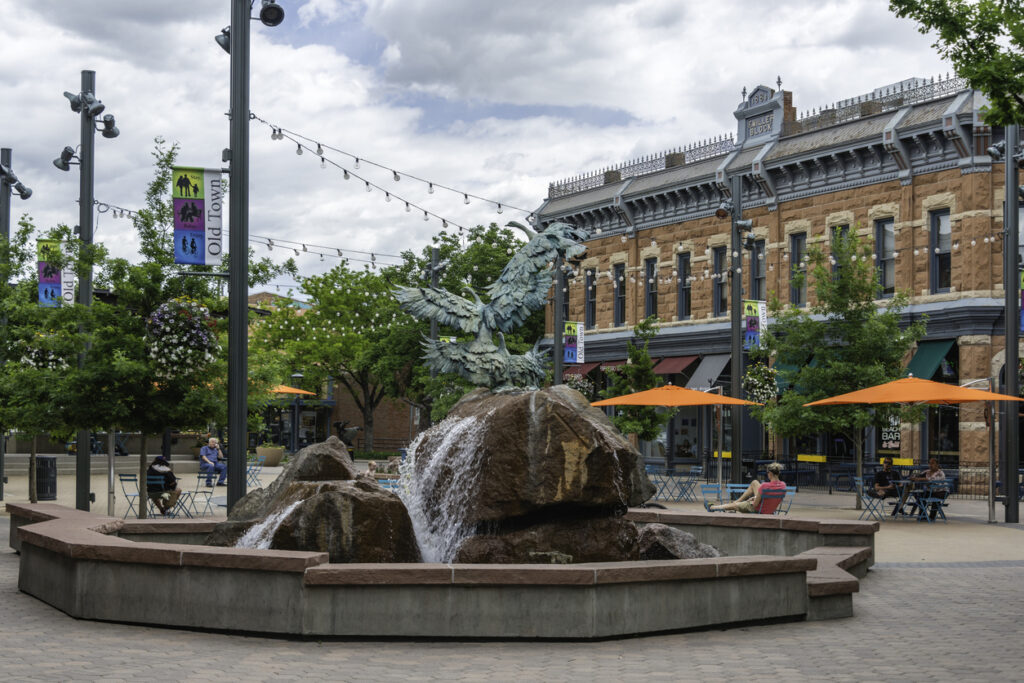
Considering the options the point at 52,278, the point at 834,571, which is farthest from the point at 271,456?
the point at 834,571

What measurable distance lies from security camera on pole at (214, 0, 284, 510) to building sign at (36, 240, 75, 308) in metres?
5.47

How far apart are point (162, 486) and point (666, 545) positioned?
11748mm

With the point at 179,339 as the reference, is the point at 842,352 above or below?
above

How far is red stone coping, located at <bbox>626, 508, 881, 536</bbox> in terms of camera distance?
14.2 m

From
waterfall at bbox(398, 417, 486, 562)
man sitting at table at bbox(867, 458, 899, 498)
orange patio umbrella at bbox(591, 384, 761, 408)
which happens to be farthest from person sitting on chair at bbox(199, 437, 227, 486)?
waterfall at bbox(398, 417, 486, 562)

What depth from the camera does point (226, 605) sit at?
31.7 ft

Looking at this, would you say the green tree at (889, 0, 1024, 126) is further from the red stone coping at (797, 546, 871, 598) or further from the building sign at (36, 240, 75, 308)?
the building sign at (36, 240, 75, 308)

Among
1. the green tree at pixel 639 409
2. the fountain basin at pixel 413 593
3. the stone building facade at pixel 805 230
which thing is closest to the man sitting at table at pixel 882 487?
the green tree at pixel 639 409

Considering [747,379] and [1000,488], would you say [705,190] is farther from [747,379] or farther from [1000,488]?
[1000,488]

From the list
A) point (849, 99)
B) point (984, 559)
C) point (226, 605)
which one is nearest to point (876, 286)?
point (984, 559)

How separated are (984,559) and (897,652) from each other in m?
7.71

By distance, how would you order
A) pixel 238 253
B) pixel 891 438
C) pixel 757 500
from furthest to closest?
pixel 891 438, pixel 757 500, pixel 238 253

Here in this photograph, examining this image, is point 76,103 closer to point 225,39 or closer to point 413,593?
point 225,39

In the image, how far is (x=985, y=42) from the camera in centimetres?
1158
